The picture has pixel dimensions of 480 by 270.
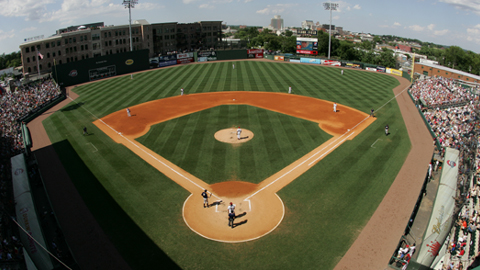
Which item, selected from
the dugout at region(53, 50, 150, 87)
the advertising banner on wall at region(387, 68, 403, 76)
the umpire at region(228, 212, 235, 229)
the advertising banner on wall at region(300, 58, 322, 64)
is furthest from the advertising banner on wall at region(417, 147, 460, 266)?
the dugout at region(53, 50, 150, 87)

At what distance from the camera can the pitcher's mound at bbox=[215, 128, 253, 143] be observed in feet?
99.1

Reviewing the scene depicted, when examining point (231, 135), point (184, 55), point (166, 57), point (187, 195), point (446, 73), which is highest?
point (184, 55)

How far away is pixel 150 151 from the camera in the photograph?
28.4m

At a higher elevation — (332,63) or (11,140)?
(332,63)

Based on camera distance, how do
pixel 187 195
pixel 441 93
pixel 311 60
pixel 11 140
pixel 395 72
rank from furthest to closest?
pixel 311 60 < pixel 395 72 < pixel 441 93 < pixel 11 140 < pixel 187 195

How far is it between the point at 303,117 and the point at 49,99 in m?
40.0

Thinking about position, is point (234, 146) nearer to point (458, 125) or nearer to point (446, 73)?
point (458, 125)

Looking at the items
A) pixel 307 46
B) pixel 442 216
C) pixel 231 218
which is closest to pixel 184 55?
pixel 307 46

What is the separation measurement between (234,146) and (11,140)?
2277 cm

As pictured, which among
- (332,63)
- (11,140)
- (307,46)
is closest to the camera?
(11,140)

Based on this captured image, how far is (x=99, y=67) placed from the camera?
62.4m

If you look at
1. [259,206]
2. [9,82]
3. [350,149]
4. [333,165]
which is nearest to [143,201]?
[259,206]

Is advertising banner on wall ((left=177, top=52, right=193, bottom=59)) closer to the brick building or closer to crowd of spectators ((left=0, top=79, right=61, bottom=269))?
crowd of spectators ((left=0, top=79, right=61, bottom=269))

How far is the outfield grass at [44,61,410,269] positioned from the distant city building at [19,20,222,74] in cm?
3168
